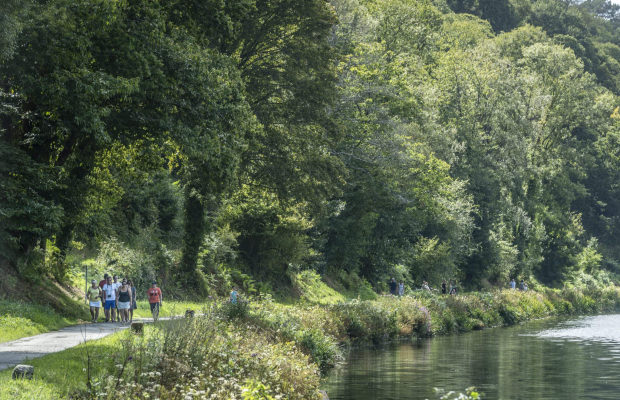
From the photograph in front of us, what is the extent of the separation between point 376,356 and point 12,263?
14.0 m

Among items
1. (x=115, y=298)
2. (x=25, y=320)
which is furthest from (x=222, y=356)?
(x=115, y=298)

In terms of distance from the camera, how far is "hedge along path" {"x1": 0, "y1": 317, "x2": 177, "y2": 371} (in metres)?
17.9

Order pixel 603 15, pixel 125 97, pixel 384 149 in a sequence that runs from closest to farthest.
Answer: pixel 125 97 < pixel 384 149 < pixel 603 15

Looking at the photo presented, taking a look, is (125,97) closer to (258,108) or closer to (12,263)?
(12,263)

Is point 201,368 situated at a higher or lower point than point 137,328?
lower

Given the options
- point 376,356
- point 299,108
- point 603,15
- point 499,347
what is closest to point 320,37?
point 299,108

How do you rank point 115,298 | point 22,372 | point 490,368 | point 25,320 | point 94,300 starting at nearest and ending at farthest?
point 22,372
point 25,320
point 94,300
point 490,368
point 115,298

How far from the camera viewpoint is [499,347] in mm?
36812

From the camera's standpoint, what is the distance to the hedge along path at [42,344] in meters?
17.9

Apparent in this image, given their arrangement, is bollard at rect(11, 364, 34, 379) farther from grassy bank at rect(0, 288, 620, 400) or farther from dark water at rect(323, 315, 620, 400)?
dark water at rect(323, 315, 620, 400)

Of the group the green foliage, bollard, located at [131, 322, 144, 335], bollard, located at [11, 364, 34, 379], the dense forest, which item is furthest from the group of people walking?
the green foliage

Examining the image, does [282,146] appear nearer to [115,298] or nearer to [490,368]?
[115,298]

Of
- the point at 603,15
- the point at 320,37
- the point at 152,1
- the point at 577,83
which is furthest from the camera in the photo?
the point at 603,15

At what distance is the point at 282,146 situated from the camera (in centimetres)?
3562
